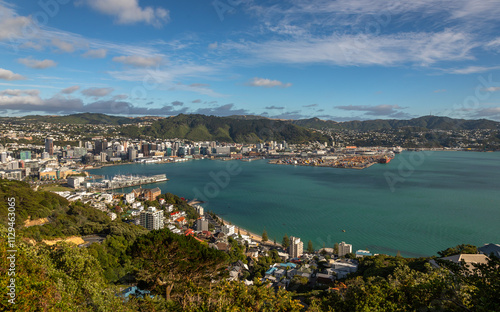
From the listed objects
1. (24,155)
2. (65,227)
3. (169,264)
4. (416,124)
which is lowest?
Result: (65,227)

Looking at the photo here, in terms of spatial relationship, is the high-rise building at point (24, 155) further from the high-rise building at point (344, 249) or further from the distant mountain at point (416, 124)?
the distant mountain at point (416, 124)

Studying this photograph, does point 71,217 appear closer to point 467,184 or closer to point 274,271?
point 274,271

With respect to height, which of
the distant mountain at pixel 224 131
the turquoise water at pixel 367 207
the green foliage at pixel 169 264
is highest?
the distant mountain at pixel 224 131

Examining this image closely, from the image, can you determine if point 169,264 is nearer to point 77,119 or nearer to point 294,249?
point 294,249

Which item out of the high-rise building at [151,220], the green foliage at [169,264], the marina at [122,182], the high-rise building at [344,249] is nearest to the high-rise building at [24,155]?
the marina at [122,182]

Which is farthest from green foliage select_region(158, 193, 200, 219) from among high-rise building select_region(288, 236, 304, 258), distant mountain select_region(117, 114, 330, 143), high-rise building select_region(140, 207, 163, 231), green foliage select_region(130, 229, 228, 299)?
distant mountain select_region(117, 114, 330, 143)

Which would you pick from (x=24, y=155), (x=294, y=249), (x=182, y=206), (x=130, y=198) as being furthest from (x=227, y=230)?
(x=24, y=155)
